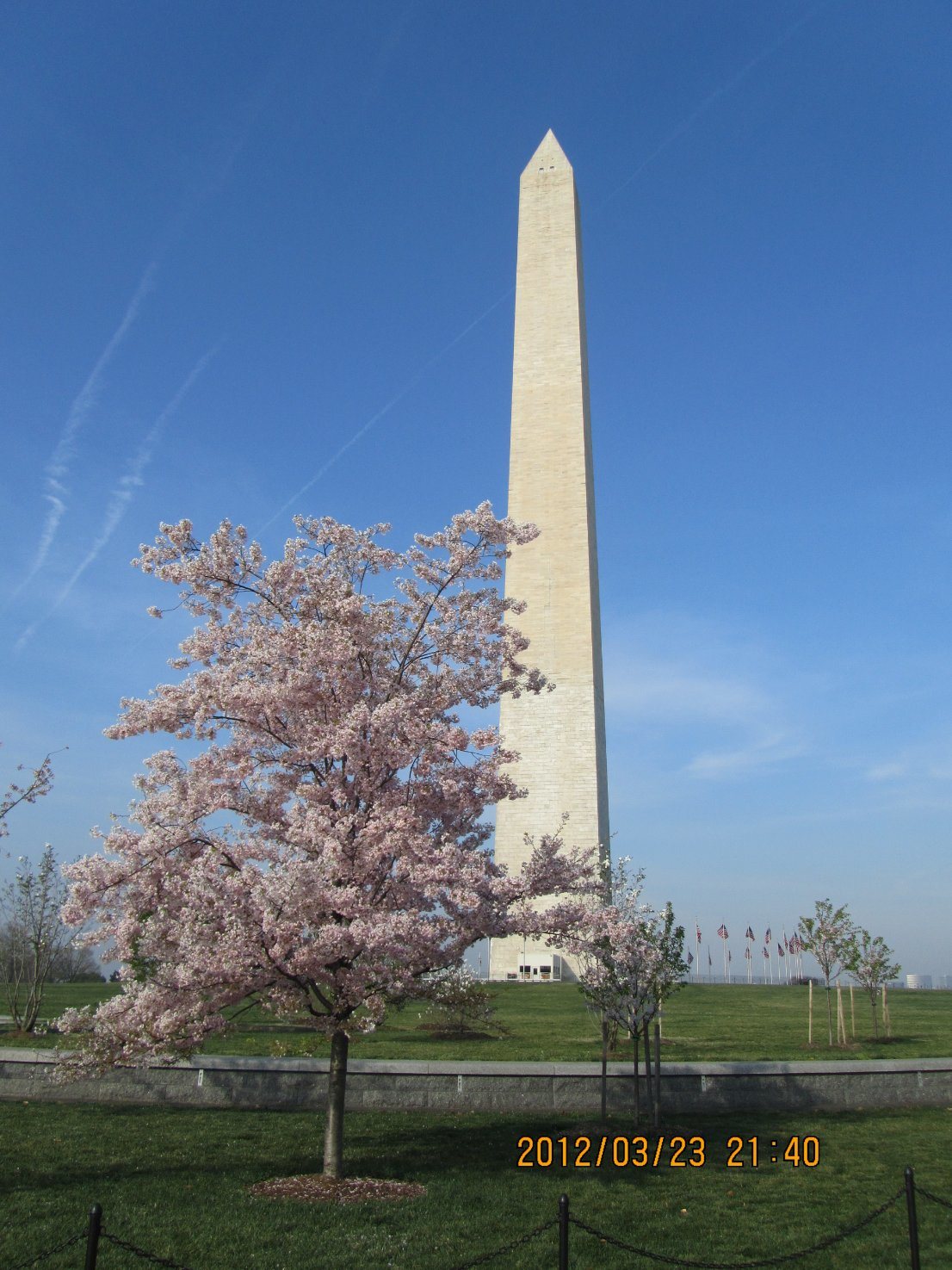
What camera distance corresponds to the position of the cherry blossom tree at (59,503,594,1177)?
371 inches

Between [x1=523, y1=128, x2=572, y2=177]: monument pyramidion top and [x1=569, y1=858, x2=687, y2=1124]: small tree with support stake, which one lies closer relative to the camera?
[x1=569, y1=858, x2=687, y2=1124]: small tree with support stake

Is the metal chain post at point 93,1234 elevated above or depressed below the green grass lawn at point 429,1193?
above

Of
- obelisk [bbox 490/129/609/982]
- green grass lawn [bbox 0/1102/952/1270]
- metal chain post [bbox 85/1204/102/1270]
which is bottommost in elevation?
green grass lawn [bbox 0/1102/952/1270]

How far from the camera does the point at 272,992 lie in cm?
997

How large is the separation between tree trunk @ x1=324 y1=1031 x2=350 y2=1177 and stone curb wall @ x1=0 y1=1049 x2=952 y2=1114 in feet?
9.30

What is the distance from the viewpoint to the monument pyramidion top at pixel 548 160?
39844 mm

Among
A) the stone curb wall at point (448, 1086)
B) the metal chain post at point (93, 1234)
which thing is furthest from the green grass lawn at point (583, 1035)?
the metal chain post at point (93, 1234)

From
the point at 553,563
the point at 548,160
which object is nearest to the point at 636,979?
the point at 553,563

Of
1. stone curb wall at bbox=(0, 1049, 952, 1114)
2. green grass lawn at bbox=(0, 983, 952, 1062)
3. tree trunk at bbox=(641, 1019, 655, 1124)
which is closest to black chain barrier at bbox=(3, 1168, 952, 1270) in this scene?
green grass lawn at bbox=(0, 983, 952, 1062)

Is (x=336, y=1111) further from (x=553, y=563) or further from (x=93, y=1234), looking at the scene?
(x=553, y=563)

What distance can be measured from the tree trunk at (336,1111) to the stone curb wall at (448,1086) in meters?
2.83

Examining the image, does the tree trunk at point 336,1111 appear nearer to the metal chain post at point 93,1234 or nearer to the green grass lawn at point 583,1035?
the green grass lawn at point 583,1035

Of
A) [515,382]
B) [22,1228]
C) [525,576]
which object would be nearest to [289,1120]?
[22,1228]

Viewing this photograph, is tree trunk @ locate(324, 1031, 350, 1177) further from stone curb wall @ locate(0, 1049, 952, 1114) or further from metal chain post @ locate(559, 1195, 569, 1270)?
metal chain post @ locate(559, 1195, 569, 1270)
